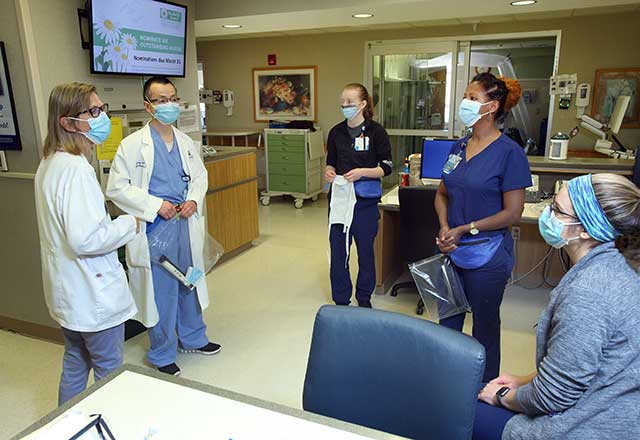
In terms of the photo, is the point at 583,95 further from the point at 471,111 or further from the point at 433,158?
the point at 471,111

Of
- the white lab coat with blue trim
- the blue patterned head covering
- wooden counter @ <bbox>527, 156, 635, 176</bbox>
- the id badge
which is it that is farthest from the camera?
wooden counter @ <bbox>527, 156, 635, 176</bbox>

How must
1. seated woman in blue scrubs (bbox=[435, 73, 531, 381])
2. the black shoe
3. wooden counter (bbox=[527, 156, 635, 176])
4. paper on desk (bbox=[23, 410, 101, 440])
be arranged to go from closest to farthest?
paper on desk (bbox=[23, 410, 101, 440]) → seated woman in blue scrubs (bbox=[435, 73, 531, 381]) → the black shoe → wooden counter (bbox=[527, 156, 635, 176])

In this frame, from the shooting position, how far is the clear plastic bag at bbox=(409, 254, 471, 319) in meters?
2.15

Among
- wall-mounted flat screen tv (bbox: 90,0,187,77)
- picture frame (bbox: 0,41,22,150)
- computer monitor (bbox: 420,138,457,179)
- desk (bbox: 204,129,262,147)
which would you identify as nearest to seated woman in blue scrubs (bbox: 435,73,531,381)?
computer monitor (bbox: 420,138,457,179)

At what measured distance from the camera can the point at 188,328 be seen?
2.72 metres

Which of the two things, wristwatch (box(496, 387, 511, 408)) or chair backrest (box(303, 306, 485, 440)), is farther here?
wristwatch (box(496, 387, 511, 408))

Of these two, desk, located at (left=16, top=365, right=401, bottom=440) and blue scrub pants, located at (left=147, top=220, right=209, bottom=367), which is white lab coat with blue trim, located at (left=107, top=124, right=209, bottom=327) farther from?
desk, located at (left=16, top=365, right=401, bottom=440)

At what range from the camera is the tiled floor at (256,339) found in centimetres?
241

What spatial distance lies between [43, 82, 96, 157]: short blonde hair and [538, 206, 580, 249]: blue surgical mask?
1575mm

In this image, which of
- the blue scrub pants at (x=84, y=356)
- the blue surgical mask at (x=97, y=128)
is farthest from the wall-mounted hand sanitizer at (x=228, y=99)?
the blue scrub pants at (x=84, y=356)

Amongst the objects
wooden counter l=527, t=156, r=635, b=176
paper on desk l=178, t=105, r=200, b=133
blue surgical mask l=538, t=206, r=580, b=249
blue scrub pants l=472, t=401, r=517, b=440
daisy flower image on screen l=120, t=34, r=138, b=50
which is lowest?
blue scrub pants l=472, t=401, r=517, b=440

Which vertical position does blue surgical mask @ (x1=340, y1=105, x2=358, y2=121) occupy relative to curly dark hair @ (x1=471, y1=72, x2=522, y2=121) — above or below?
below

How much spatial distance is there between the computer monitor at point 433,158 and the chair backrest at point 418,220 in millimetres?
588

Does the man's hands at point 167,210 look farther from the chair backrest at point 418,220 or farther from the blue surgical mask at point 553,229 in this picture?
the blue surgical mask at point 553,229
